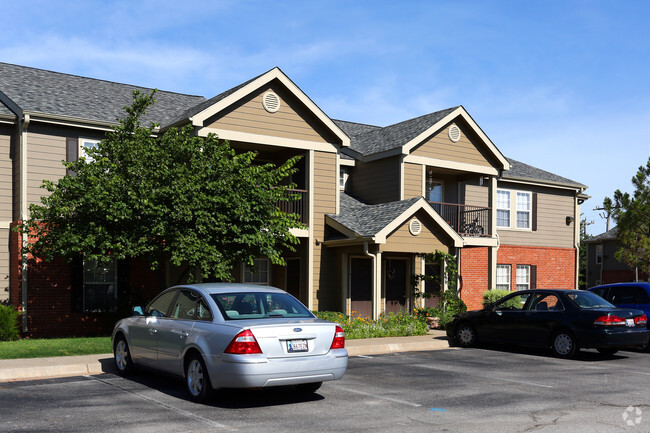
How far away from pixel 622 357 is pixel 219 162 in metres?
10.0

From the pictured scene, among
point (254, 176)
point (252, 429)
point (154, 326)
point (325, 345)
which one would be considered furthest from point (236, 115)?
point (252, 429)

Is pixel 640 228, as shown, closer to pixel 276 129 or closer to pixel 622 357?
pixel 622 357

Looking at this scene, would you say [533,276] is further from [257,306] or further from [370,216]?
[257,306]

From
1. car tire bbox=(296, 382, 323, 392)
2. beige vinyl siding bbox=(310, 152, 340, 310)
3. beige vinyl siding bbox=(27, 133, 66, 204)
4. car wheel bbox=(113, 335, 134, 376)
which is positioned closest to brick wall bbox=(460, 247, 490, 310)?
beige vinyl siding bbox=(310, 152, 340, 310)

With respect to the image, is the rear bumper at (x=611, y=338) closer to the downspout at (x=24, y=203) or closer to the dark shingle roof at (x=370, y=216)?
the dark shingle roof at (x=370, y=216)

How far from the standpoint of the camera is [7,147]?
17.0 metres

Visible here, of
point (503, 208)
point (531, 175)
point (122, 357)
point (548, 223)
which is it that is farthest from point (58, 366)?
point (548, 223)

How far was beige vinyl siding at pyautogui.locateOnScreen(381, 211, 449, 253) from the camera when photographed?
19.1 meters

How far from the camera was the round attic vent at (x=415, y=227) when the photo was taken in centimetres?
1941

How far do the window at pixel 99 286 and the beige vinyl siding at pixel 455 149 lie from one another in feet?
33.7

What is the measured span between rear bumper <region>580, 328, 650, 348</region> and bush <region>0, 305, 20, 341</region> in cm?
1286

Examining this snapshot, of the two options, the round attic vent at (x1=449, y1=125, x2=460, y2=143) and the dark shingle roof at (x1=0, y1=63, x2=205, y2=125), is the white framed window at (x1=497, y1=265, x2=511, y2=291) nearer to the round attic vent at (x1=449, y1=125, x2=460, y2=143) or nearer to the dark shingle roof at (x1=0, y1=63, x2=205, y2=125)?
the round attic vent at (x1=449, y1=125, x2=460, y2=143)

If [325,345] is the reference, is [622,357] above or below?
below

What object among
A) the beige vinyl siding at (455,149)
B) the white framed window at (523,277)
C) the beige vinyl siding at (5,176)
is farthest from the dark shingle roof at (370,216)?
the beige vinyl siding at (5,176)
